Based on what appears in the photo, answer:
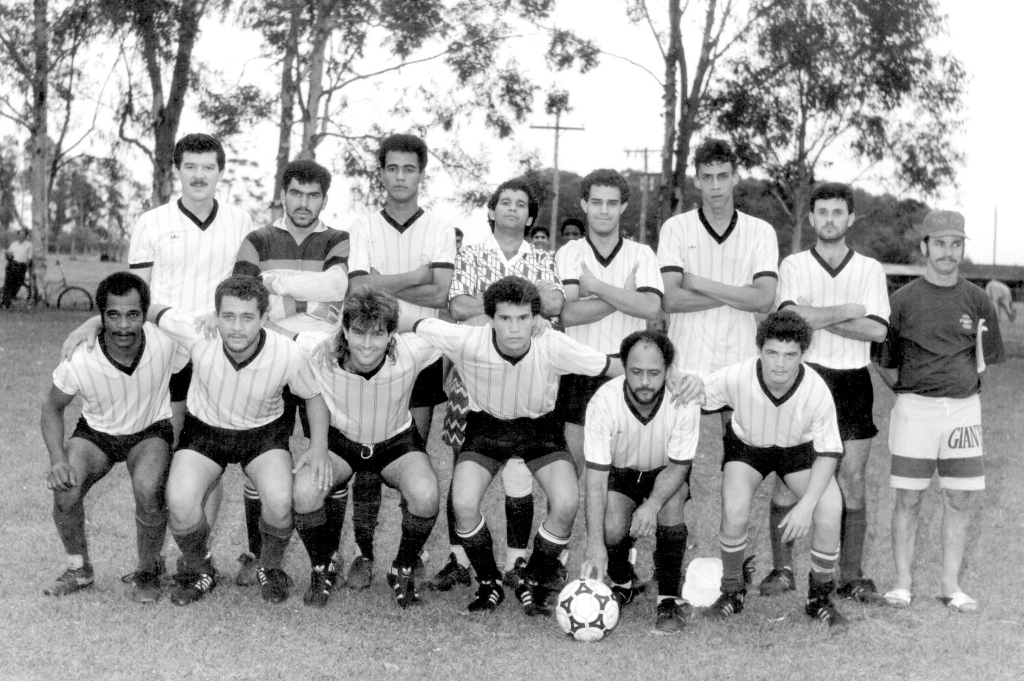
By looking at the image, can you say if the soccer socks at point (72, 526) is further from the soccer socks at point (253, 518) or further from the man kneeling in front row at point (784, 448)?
the man kneeling in front row at point (784, 448)

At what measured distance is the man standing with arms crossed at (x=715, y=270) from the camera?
4.91 m

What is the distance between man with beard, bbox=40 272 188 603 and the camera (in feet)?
14.8

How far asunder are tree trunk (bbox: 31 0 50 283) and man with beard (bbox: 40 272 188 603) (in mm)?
18033

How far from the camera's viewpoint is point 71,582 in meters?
4.57

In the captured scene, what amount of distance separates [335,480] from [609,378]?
1.45m

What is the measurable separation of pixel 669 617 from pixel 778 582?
850mm

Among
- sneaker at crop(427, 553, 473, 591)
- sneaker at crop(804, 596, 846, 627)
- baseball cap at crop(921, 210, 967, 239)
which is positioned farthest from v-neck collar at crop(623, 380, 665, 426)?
baseball cap at crop(921, 210, 967, 239)

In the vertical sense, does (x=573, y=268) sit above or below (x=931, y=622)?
above

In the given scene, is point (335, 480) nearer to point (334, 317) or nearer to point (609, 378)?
point (334, 317)

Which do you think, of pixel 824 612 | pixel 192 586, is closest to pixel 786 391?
pixel 824 612

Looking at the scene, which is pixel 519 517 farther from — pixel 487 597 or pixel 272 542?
pixel 272 542

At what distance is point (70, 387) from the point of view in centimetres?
454

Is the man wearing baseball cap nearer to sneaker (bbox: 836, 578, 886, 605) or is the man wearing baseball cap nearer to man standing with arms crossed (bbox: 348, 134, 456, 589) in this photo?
sneaker (bbox: 836, 578, 886, 605)

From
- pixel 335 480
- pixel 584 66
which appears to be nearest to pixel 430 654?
pixel 335 480
